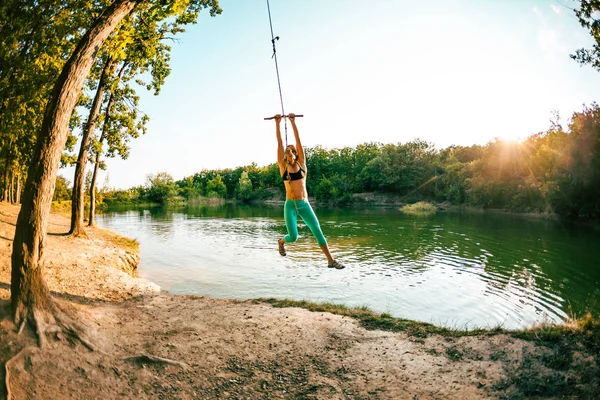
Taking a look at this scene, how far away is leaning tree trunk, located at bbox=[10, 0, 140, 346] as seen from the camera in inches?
238

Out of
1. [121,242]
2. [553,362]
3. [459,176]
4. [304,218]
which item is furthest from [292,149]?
[459,176]

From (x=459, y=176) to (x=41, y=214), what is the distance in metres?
81.1

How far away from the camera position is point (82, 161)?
17.2 meters

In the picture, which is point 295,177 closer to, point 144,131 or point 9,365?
point 9,365

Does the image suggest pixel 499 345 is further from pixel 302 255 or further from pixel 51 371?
pixel 302 255

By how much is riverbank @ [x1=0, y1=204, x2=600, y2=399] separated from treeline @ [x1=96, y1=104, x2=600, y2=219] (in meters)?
41.8

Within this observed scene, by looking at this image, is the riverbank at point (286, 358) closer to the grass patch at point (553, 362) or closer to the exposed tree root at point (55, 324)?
the grass patch at point (553, 362)

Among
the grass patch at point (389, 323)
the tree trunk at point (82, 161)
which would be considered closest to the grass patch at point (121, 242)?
the tree trunk at point (82, 161)

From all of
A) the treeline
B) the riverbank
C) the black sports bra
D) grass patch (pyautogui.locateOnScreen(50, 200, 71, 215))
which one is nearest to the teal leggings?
the black sports bra

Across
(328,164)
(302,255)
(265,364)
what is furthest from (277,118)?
(328,164)

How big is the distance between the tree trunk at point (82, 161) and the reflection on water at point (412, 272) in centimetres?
378

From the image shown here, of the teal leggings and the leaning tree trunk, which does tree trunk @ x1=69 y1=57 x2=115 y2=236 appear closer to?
the leaning tree trunk

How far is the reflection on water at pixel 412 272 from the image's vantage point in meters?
15.2

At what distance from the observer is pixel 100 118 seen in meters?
17.8
